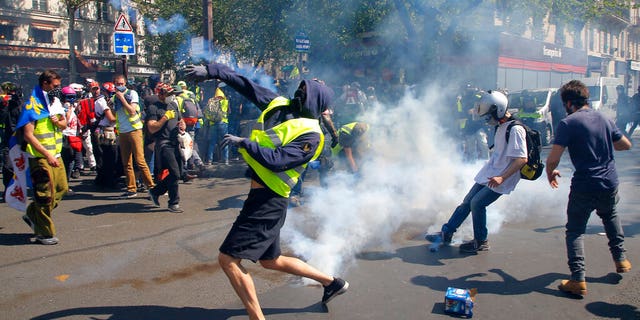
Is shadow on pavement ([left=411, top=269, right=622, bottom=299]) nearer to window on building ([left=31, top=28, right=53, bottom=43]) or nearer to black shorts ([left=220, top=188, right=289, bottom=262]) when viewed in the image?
black shorts ([left=220, top=188, right=289, bottom=262])

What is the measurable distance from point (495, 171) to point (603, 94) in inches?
628

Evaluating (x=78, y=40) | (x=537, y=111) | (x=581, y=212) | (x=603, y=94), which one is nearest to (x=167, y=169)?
(x=581, y=212)

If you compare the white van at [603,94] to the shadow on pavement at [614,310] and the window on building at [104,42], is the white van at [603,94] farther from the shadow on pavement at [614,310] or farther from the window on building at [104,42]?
the window on building at [104,42]

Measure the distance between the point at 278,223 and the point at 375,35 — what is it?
13.5 m

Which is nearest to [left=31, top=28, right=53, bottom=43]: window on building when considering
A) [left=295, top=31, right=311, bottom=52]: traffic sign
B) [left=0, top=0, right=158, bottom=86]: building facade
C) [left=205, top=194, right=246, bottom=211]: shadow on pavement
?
[left=0, top=0, right=158, bottom=86]: building facade

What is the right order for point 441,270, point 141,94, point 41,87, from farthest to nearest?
point 141,94 → point 41,87 → point 441,270

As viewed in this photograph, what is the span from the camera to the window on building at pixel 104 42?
3300 centimetres

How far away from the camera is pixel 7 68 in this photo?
85.6 feet

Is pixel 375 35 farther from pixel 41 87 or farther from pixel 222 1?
pixel 41 87

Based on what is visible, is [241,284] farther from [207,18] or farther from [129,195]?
[207,18]

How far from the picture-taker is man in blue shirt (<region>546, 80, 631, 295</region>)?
4.03 m

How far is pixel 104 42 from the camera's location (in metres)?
33.2

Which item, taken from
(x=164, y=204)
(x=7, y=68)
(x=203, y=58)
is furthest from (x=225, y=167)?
(x=7, y=68)

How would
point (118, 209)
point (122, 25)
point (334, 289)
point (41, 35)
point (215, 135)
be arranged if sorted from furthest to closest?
point (41, 35) → point (122, 25) → point (215, 135) → point (118, 209) → point (334, 289)
